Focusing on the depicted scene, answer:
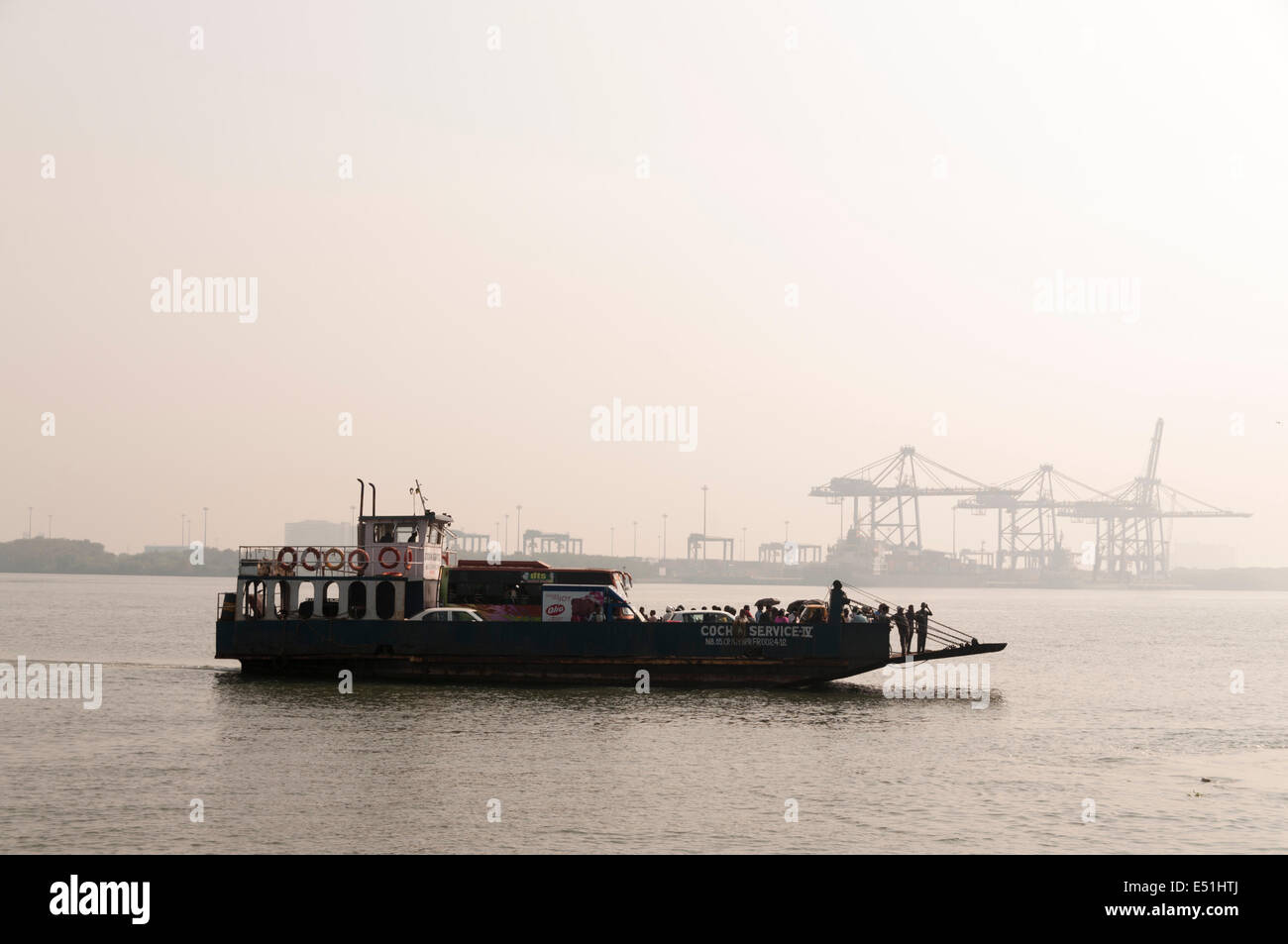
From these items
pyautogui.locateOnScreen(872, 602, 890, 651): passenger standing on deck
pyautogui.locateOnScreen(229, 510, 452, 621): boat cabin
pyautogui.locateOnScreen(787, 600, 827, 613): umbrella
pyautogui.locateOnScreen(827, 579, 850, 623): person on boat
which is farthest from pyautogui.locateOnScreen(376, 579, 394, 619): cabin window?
pyautogui.locateOnScreen(872, 602, 890, 651): passenger standing on deck

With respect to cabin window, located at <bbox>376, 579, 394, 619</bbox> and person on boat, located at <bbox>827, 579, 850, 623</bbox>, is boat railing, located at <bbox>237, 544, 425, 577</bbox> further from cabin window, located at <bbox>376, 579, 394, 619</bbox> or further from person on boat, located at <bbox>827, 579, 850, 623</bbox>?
person on boat, located at <bbox>827, 579, 850, 623</bbox>

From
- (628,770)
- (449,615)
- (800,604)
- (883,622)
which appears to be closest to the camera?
(628,770)

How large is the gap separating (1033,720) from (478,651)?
17.3 meters

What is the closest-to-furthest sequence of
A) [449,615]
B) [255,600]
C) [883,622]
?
[883,622], [449,615], [255,600]

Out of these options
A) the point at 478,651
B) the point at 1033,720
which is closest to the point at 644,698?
the point at 478,651

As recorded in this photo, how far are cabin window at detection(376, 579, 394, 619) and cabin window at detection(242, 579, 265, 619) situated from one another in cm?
415

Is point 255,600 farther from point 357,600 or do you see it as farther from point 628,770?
point 628,770

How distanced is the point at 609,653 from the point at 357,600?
8.58 meters

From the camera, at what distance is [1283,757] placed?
30594 millimetres

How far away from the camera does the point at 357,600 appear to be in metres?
39.9

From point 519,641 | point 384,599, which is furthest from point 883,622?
point 384,599

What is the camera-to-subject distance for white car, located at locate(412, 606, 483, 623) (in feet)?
129

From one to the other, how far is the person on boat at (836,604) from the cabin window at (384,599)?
1421cm
